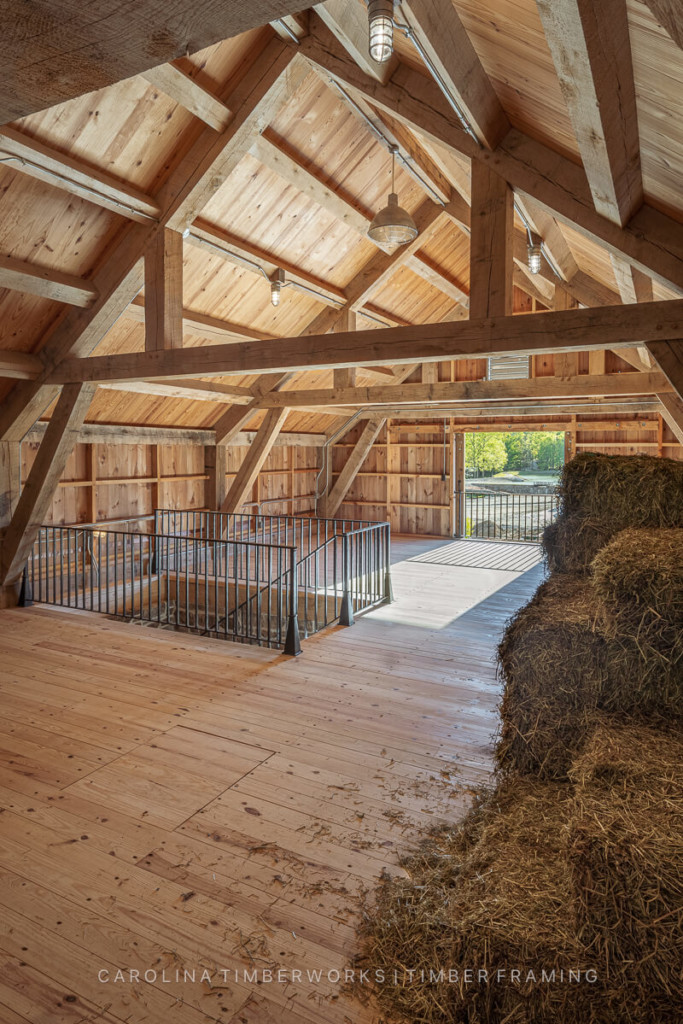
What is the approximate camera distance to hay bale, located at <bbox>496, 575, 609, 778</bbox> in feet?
7.70

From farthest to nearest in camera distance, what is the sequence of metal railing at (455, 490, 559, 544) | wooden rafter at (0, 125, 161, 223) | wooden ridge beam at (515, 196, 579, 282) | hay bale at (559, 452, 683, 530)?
metal railing at (455, 490, 559, 544) → wooden ridge beam at (515, 196, 579, 282) → wooden rafter at (0, 125, 161, 223) → hay bale at (559, 452, 683, 530)

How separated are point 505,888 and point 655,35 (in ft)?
8.40

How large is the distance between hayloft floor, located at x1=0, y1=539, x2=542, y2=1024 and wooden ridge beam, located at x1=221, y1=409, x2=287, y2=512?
14.4ft

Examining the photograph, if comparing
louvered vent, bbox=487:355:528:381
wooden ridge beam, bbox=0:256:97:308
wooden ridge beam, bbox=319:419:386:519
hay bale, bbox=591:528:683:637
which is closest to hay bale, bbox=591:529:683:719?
hay bale, bbox=591:528:683:637

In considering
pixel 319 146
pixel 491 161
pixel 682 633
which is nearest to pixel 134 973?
pixel 682 633

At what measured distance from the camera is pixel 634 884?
4.56 feet

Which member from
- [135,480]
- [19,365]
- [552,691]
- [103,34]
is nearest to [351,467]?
[135,480]

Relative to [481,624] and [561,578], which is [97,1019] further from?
[481,624]

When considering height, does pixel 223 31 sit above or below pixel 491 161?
below

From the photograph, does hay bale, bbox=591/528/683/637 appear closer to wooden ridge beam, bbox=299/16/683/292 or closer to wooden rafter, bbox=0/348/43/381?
wooden ridge beam, bbox=299/16/683/292

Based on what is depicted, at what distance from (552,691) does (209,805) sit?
5.46ft

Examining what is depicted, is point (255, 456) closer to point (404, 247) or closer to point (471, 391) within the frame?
point (471, 391)

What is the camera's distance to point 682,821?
1.53 m

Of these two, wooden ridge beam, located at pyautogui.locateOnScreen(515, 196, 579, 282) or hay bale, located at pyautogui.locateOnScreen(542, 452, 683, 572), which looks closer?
hay bale, located at pyautogui.locateOnScreen(542, 452, 683, 572)
